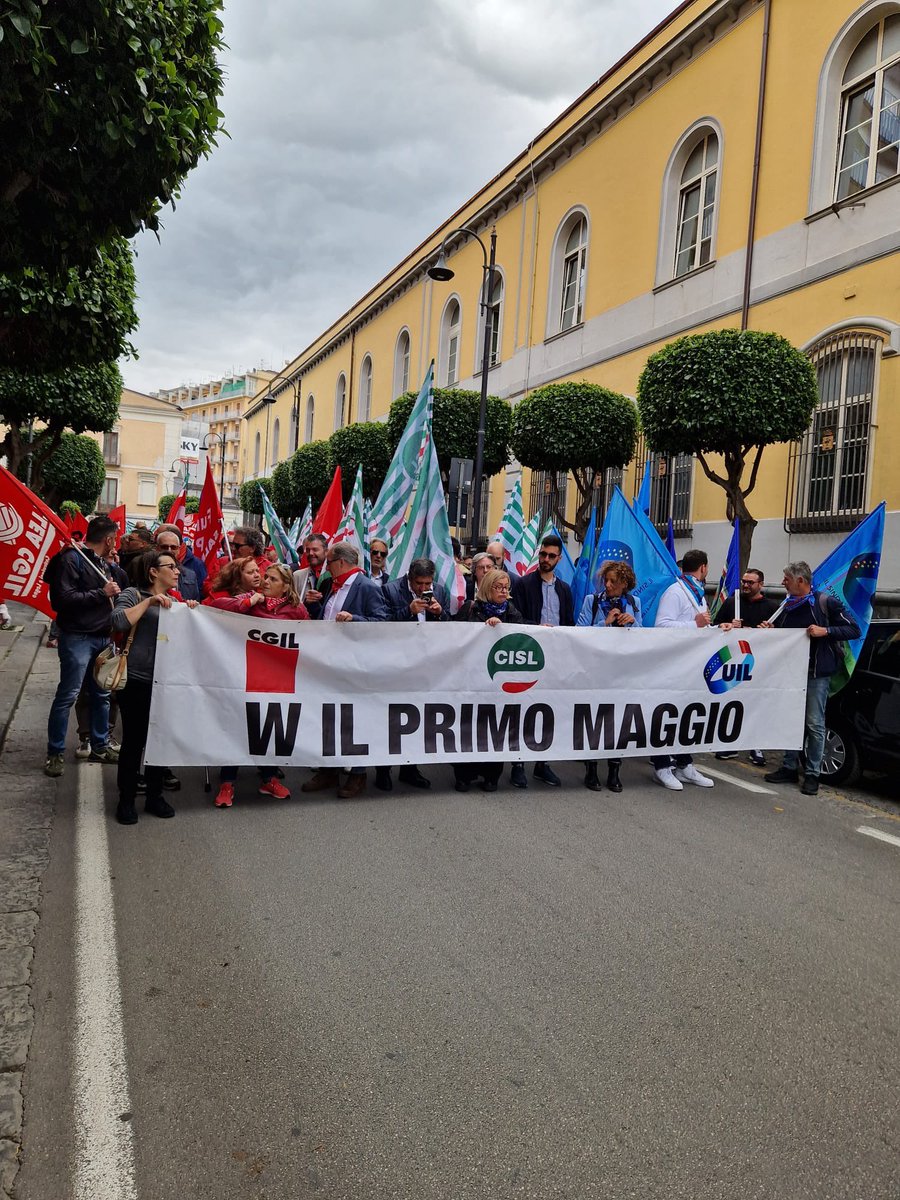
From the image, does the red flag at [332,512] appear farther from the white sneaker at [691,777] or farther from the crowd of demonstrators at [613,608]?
the white sneaker at [691,777]

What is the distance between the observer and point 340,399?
140ft

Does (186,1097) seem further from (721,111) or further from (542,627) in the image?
(721,111)

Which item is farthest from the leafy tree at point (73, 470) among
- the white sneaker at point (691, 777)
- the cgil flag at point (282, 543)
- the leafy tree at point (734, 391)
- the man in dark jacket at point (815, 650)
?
the man in dark jacket at point (815, 650)

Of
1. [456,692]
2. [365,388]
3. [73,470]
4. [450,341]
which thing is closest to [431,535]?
[456,692]

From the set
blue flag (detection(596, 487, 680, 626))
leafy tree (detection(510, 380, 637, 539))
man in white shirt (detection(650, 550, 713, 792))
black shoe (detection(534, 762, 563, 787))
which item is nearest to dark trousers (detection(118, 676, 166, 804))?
black shoe (detection(534, 762, 563, 787))

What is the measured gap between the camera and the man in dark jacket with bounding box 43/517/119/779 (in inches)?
246

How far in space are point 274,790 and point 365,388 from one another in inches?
1342

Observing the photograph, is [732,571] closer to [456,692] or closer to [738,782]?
[738,782]

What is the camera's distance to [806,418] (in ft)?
36.4

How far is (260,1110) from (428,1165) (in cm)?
56

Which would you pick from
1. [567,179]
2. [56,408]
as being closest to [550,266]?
[567,179]

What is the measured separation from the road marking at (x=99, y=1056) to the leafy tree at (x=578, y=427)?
11.8m

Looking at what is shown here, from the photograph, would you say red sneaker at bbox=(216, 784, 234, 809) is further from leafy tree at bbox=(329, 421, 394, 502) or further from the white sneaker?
leafy tree at bbox=(329, 421, 394, 502)

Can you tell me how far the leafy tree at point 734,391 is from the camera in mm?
10773
